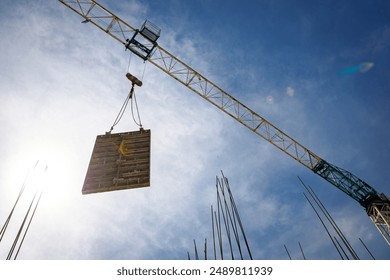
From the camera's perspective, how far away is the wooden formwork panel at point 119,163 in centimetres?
786

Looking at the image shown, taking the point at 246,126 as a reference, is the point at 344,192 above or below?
below

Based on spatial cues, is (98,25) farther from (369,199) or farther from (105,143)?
(369,199)

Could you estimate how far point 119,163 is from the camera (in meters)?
8.31

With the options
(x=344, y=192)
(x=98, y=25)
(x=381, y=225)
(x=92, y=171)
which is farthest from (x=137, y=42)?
(x=381, y=225)

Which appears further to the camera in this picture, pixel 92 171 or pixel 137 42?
pixel 137 42

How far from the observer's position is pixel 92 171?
8.20 m

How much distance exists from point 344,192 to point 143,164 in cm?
2286

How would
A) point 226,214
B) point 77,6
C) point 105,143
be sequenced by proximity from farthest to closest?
point 77,6 → point 226,214 → point 105,143

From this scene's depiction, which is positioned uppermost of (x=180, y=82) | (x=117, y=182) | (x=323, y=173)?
(x=180, y=82)

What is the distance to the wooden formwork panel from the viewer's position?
786 centimetres

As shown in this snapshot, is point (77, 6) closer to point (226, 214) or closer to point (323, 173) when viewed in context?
point (226, 214)

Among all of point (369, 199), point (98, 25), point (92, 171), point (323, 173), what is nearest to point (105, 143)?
point (92, 171)

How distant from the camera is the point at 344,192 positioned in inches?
950
